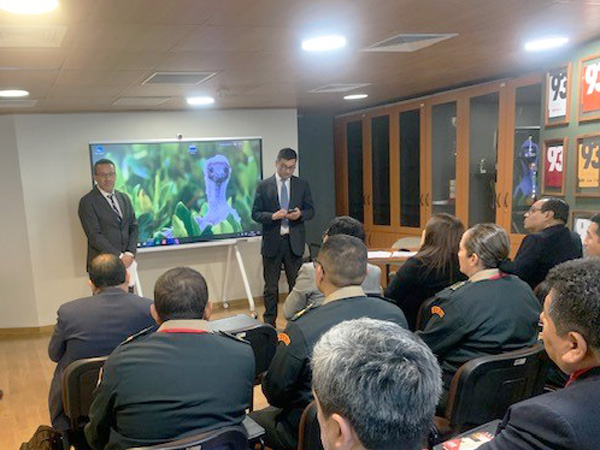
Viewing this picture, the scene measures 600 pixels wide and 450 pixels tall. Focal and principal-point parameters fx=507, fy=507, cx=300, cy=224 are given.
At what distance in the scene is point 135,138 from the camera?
17.7 ft

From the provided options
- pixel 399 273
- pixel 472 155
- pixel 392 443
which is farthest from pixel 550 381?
pixel 472 155

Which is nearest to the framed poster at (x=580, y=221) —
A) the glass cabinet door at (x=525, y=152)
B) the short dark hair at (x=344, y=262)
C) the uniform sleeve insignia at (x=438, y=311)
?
the glass cabinet door at (x=525, y=152)

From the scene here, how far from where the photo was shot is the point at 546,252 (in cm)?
309

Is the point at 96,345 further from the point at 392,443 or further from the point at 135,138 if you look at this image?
the point at 135,138

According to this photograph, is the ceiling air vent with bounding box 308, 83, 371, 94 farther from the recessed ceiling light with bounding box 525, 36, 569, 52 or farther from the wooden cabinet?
the recessed ceiling light with bounding box 525, 36, 569, 52

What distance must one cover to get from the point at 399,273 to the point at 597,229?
1.10 m

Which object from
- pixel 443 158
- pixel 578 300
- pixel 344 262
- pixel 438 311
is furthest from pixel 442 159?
pixel 578 300

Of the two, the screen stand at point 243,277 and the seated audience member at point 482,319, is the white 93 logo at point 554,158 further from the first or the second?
the screen stand at point 243,277

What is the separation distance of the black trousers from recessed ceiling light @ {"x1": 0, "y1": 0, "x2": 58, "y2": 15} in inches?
112

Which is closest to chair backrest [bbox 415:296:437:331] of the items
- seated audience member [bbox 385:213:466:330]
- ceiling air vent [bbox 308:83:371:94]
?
seated audience member [bbox 385:213:466:330]

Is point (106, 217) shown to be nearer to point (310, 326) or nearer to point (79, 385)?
point (79, 385)

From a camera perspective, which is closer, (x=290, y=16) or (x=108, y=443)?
(x=108, y=443)

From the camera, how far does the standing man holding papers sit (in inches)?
180

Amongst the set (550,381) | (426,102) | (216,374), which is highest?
(426,102)
